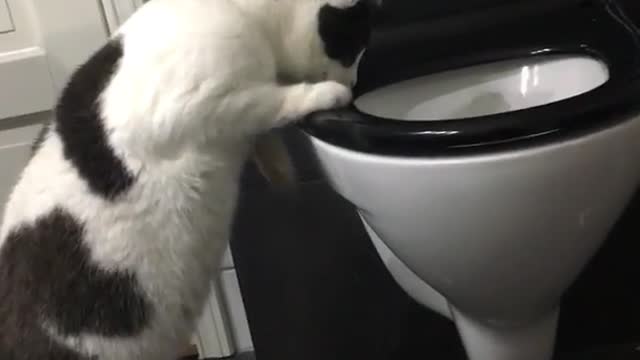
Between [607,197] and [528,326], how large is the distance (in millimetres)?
249

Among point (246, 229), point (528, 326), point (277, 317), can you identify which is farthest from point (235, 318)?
point (528, 326)

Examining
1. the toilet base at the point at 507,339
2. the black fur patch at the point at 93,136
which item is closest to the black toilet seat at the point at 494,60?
the black fur patch at the point at 93,136

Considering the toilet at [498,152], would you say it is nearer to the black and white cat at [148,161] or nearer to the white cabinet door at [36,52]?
the black and white cat at [148,161]

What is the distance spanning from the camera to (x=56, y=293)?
975 millimetres

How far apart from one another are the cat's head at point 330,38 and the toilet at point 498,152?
0.21 feet

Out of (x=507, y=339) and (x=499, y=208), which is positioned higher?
(x=499, y=208)

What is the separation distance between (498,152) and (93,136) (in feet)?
1.30

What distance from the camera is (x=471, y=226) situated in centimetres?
94

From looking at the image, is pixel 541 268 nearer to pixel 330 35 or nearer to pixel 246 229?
pixel 330 35

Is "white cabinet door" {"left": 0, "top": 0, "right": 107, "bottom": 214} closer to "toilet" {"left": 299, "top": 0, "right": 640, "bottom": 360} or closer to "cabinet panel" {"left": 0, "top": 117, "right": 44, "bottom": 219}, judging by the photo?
"cabinet panel" {"left": 0, "top": 117, "right": 44, "bottom": 219}

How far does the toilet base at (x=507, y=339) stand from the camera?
1.15 m

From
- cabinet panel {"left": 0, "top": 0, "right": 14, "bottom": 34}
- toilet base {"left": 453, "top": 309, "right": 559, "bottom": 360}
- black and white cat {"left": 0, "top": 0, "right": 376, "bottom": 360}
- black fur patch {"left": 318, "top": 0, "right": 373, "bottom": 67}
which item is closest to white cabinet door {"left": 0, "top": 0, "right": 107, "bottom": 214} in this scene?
cabinet panel {"left": 0, "top": 0, "right": 14, "bottom": 34}

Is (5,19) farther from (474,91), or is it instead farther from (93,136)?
(474,91)

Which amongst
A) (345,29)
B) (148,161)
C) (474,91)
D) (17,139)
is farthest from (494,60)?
(17,139)
